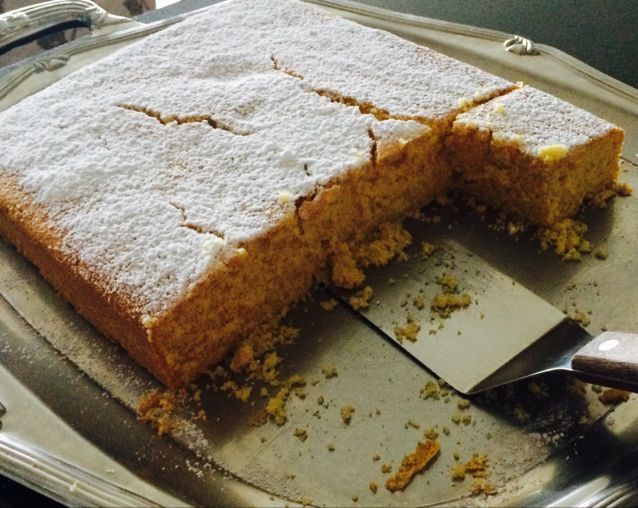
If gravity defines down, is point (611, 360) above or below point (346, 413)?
above

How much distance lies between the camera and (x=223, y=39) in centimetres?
243

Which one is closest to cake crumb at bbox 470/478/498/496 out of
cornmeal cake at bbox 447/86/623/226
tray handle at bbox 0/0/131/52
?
cornmeal cake at bbox 447/86/623/226

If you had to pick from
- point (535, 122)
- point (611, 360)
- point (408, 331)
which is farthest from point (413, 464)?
point (535, 122)

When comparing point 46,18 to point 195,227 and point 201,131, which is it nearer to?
point 201,131

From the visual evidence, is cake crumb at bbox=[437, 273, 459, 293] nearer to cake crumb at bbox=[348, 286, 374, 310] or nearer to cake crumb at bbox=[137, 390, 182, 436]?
cake crumb at bbox=[348, 286, 374, 310]

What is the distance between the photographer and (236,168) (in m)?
1.91

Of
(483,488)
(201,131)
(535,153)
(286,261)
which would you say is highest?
(201,131)

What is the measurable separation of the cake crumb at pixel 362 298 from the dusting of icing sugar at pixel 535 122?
0.59 meters

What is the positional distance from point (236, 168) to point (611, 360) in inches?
42.0

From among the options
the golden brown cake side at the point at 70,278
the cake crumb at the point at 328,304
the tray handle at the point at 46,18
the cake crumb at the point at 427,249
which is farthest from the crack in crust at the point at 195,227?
the tray handle at the point at 46,18

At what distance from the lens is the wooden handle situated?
138 cm

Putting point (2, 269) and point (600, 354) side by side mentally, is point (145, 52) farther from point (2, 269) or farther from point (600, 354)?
point (600, 354)

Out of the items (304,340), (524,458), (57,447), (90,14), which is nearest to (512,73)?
(304,340)

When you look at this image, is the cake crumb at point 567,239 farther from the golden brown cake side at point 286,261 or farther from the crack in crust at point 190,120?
the crack in crust at point 190,120
